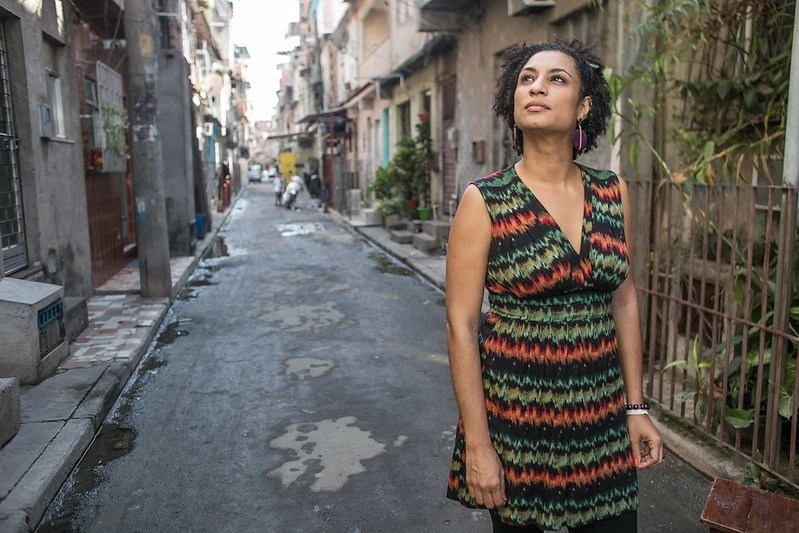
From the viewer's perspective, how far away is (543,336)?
2078mm

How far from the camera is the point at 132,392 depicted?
19.4 feet

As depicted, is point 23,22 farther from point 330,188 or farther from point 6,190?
point 330,188

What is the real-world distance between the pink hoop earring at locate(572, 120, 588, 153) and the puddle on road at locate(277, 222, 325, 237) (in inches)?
667

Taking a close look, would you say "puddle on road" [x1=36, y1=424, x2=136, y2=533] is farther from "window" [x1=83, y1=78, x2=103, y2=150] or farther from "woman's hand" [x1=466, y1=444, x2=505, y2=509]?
"window" [x1=83, y1=78, x2=103, y2=150]

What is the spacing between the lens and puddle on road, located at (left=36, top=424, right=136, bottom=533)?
374 centimetres

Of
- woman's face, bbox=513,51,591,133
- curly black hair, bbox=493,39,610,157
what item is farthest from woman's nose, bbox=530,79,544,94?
curly black hair, bbox=493,39,610,157

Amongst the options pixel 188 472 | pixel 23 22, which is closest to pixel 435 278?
pixel 23 22

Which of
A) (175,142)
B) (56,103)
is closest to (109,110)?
(56,103)

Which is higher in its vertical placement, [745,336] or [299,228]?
[745,336]

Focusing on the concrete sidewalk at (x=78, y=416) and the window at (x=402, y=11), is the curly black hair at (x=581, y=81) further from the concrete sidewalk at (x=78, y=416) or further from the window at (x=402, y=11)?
the window at (x=402, y=11)

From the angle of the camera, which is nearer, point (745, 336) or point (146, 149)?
point (745, 336)

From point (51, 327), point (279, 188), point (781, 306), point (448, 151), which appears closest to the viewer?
point (781, 306)

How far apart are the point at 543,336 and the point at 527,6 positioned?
8380 mm

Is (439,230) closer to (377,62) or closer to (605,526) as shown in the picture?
(377,62)
